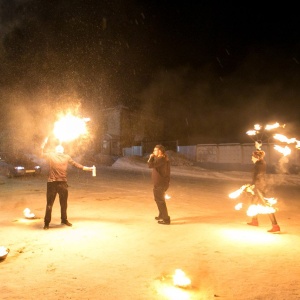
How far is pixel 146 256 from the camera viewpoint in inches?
199

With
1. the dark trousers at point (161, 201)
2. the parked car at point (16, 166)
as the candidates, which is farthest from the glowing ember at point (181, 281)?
the parked car at point (16, 166)

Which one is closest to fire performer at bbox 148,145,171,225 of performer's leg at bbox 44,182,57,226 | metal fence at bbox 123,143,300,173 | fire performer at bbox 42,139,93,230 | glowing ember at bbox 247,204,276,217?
glowing ember at bbox 247,204,276,217

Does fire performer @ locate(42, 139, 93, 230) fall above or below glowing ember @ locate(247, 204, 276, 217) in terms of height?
above

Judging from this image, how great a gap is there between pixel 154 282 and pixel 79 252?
1.75m

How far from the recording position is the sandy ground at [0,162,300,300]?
3805 mm

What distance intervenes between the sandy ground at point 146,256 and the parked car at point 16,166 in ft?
33.4

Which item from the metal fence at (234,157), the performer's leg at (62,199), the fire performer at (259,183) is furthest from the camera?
the metal fence at (234,157)

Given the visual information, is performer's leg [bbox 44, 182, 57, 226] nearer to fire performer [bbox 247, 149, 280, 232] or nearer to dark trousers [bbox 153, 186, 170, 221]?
dark trousers [bbox 153, 186, 170, 221]

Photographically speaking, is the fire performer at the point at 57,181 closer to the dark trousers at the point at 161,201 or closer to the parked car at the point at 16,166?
the dark trousers at the point at 161,201

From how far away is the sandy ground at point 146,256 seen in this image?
3.80 metres

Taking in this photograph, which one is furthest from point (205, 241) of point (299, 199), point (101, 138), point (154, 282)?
point (101, 138)

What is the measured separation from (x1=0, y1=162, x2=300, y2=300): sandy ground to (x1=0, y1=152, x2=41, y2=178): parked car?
1017 cm

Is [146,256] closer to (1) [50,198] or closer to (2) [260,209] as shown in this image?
(1) [50,198]

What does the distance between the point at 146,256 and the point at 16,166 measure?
618 inches
